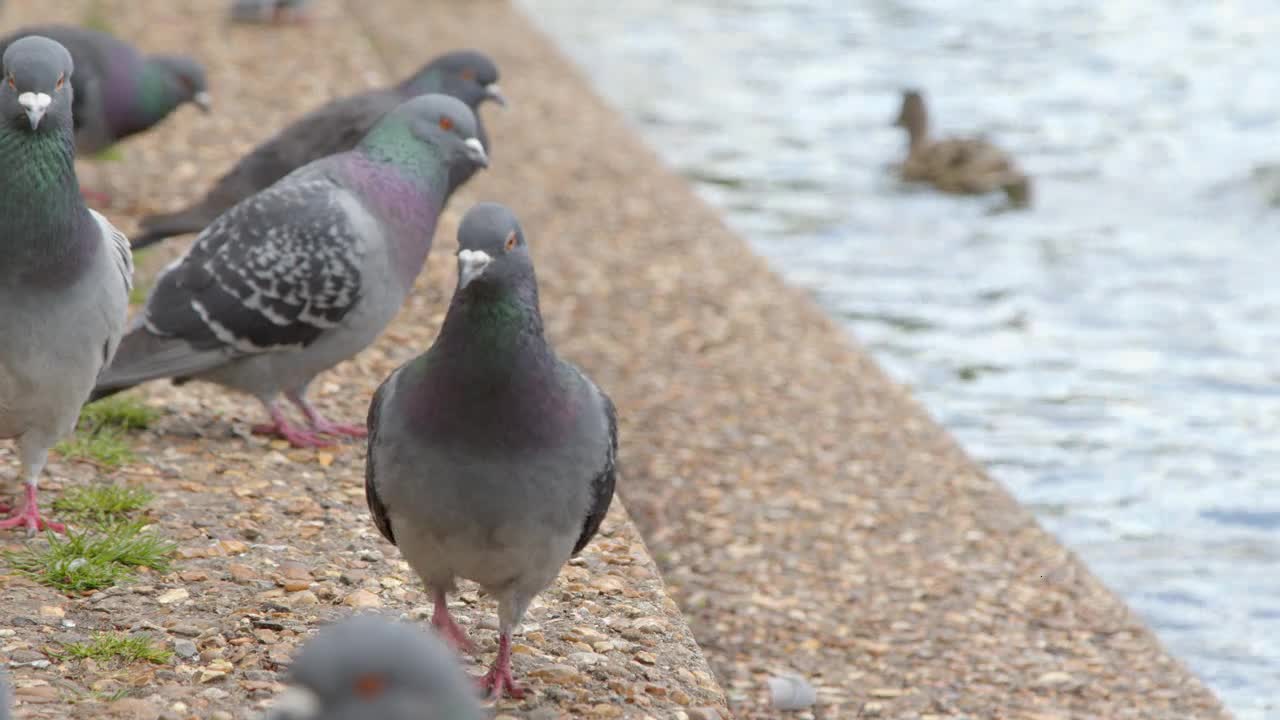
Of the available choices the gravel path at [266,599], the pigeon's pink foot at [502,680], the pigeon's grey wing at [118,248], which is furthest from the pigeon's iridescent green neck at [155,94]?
the pigeon's pink foot at [502,680]

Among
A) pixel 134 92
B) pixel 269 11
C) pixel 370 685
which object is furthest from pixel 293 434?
pixel 269 11

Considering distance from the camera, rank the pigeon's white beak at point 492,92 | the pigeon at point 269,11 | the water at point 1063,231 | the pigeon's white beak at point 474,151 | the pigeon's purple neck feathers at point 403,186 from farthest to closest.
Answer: the pigeon at point 269,11 < the water at point 1063,231 < the pigeon's white beak at point 492,92 < the pigeon's white beak at point 474,151 < the pigeon's purple neck feathers at point 403,186

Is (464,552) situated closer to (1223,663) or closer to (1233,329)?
(1223,663)

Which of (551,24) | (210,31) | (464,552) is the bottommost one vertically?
(551,24)

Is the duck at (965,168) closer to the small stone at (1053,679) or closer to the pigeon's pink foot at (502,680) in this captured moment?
the small stone at (1053,679)

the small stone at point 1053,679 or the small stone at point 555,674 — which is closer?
the small stone at point 555,674

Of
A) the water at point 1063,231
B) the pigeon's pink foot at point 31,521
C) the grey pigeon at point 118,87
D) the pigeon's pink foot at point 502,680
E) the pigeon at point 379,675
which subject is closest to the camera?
the pigeon at point 379,675

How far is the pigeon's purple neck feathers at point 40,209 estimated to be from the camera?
4391mm

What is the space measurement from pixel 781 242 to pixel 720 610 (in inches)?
229

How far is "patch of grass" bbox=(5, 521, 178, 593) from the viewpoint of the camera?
4.48m

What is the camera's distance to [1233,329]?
32.9 feet

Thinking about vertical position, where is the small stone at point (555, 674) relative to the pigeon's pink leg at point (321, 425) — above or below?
above

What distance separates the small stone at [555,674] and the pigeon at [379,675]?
182 cm

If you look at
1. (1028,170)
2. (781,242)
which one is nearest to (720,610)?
(781,242)
